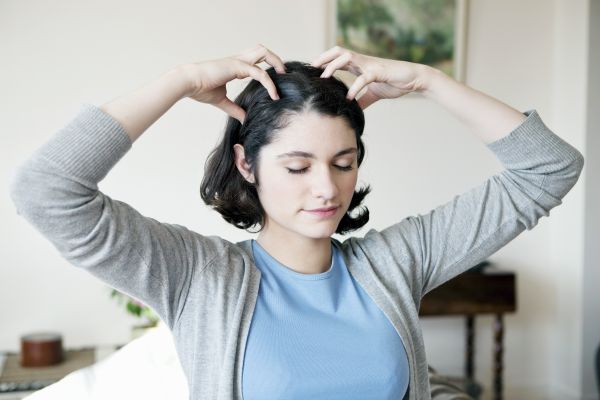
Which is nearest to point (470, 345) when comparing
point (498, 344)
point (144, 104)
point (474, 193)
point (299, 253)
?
point (498, 344)

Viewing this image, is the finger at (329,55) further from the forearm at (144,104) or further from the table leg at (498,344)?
the table leg at (498,344)

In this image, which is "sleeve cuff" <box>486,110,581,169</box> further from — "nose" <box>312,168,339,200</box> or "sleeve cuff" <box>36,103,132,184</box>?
"sleeve cuff" <box>36,103,132,184</box>

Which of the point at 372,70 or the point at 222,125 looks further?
the point at 222,125

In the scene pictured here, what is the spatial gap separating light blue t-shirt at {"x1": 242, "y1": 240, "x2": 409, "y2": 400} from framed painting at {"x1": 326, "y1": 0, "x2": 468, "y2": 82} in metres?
2.39

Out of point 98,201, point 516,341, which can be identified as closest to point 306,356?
point 98,201

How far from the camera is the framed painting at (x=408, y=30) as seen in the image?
3539 millimetres

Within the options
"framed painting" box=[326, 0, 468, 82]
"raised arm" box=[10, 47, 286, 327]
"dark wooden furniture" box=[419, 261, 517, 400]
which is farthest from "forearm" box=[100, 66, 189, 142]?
"dark wooden furniture" box=[419, 261, 517, 400]

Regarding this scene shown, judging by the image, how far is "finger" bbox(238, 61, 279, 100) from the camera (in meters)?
1.22

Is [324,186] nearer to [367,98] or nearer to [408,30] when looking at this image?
[367,98]

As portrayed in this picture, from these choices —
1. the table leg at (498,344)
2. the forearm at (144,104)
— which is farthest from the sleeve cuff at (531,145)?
the table leg at (498,344)

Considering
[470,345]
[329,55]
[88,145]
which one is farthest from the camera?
[470,345]

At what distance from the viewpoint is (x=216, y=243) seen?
1266 mm

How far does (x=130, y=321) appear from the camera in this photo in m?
3.35

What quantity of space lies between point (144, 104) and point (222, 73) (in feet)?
0.53
